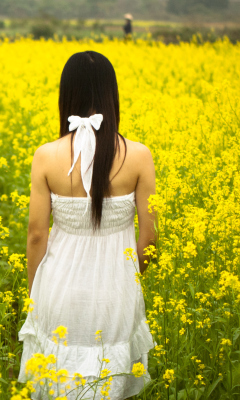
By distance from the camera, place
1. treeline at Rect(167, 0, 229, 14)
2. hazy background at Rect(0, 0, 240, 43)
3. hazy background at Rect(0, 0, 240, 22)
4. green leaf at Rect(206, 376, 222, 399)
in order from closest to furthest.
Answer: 1. green leaf at Rect(206, 376, 222, 399)
2. hazy background at Rect(0, 0, 240, 43)
3. treeline at Rect(167, 0, 229, 14)
4. hazy background at Rect(0, 0, 240, 22)

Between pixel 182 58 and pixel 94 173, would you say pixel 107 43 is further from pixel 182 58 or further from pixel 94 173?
pixel 94 173

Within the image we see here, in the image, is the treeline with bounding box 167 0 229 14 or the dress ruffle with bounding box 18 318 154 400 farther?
the treeline with bounding box 167 0 229 14

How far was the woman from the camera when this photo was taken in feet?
5.96

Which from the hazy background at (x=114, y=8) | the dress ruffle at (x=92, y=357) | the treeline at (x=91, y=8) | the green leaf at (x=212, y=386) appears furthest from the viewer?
the treeline at (x=91, y=8)

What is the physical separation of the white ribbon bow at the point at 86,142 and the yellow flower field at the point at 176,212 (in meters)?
0.27

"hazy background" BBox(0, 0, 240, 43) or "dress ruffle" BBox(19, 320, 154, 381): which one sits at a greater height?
"hazy background" BBox(0, 0, 240, 43)

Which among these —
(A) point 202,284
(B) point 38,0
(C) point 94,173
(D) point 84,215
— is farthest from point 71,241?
(B) point 38,0

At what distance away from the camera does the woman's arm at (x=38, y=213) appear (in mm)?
1843

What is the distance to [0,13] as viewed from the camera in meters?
42.2

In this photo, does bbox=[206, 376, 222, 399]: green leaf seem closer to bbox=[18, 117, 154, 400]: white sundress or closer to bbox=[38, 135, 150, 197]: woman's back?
bbox=[18, 117, 154, 400]: white sundress

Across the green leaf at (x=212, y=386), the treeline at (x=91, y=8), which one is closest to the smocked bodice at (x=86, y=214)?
the green leaf at (x=212, y=386)

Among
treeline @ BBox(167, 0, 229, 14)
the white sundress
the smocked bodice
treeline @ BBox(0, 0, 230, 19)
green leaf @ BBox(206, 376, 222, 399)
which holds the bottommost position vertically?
green leaf @ BBox(206, 376, 222, 399)

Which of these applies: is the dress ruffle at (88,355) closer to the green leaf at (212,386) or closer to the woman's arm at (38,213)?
the woman's arm at (38,213)

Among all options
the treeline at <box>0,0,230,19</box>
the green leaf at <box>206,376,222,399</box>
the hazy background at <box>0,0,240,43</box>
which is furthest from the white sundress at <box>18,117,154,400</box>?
the treeline at <box>0,0,230,19</box>
